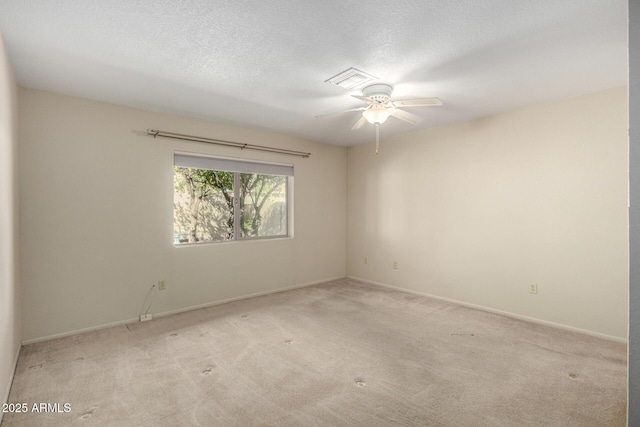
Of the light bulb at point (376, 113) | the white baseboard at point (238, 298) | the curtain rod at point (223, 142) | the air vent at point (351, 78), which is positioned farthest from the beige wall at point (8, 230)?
the light bulb at point (376, 113)

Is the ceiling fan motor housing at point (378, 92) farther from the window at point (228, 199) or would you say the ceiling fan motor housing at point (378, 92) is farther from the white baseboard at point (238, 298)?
the white baseboard at point (238, 298)

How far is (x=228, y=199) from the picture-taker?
435 centimetres

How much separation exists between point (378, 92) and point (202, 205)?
2.62m

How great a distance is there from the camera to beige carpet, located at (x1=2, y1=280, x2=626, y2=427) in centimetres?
190

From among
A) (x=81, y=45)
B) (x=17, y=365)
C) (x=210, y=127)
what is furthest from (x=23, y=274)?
(x=210, y=127)

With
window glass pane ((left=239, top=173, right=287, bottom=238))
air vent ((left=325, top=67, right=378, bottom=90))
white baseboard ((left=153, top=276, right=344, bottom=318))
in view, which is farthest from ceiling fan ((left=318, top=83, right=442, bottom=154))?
white baseboard ((left=153, top=276, right=344, bottom=318))

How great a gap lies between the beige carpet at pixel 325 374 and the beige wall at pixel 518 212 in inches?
16.4

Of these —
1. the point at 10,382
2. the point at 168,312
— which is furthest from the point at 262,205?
the point at 10,382

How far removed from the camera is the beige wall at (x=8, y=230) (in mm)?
2053

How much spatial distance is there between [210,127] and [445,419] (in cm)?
376

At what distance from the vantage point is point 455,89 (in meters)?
2.94

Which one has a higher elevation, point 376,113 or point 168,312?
point 376,113

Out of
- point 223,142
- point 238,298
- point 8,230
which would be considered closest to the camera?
point 8,230

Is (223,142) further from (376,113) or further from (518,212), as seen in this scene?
(518,212)
